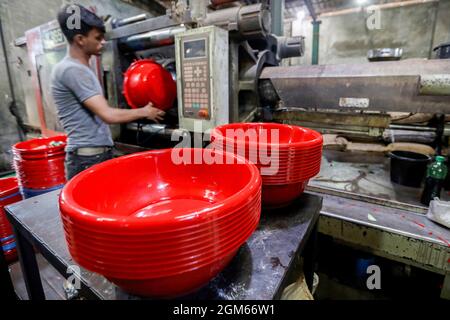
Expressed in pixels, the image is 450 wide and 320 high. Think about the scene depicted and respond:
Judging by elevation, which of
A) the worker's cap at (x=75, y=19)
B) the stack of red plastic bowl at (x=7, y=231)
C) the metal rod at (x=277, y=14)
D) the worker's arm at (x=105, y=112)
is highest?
the metal rod at (x=277, y=14)

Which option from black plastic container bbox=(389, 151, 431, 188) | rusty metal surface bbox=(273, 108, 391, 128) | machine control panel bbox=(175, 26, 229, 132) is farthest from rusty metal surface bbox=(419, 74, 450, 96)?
machine control panel bbox=(175, 26, 229, 132)

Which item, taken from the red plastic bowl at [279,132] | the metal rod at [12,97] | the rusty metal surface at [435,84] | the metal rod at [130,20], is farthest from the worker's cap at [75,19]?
the metal rod at [12,97]

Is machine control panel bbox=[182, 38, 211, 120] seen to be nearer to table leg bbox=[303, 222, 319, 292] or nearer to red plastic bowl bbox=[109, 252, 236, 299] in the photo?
table leg bbox=[303, 222, 319, 292]

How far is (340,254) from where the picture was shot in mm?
1731

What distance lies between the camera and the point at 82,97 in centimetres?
138

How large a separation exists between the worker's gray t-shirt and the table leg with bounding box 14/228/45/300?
2.24 ft

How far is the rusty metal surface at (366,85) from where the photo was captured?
3.85 feet

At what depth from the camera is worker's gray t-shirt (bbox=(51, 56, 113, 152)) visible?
136cm

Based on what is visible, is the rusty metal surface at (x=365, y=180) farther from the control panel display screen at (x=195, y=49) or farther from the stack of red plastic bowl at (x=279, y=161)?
the control panel display screen at (x=195, y=49)

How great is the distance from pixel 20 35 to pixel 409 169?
17.0 feet

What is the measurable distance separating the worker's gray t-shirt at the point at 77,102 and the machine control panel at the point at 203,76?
55 cm

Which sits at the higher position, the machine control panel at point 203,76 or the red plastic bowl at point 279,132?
the machine control panel at point 203,76

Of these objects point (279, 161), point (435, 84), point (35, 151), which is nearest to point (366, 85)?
point (435, 84)
